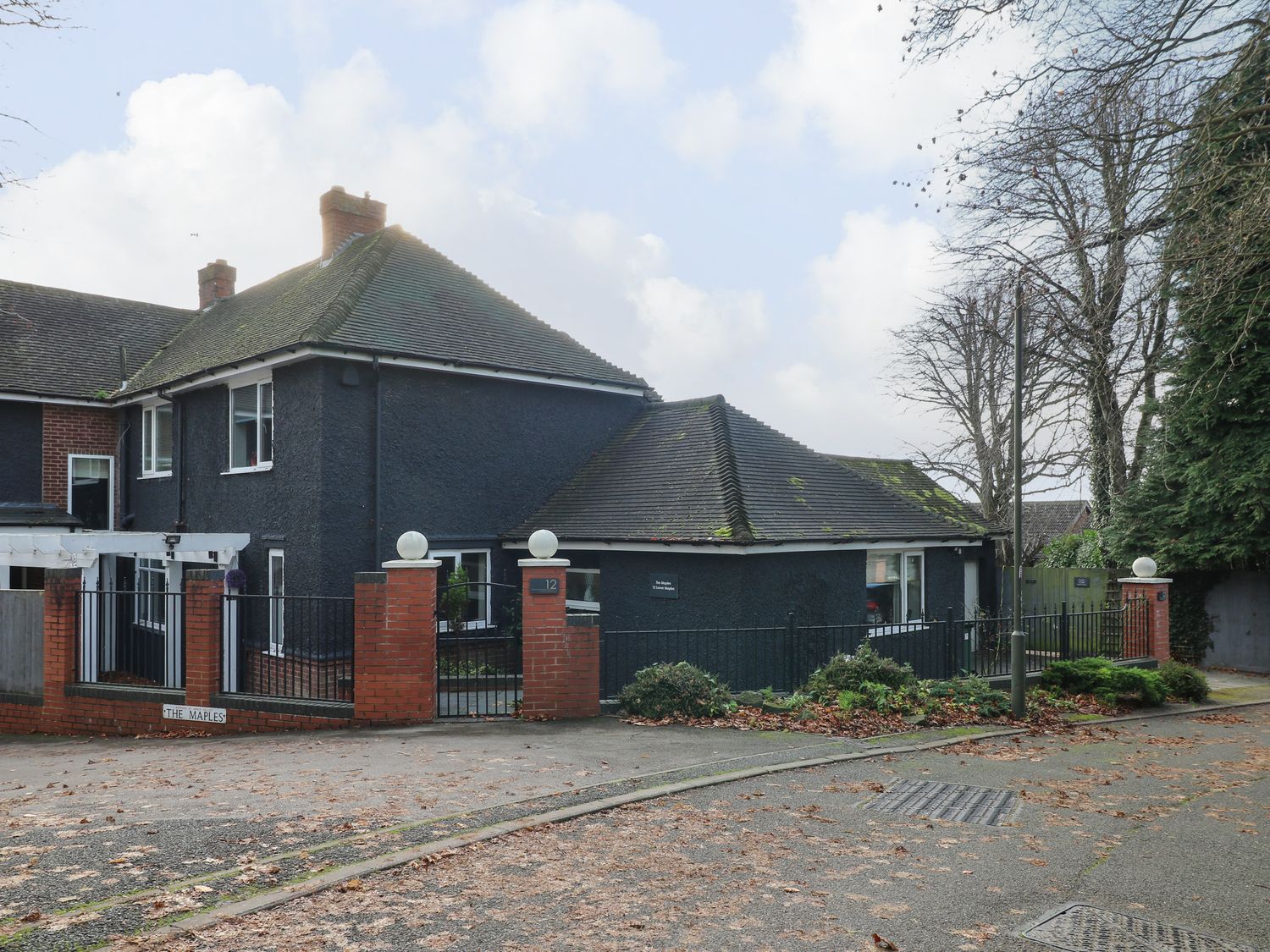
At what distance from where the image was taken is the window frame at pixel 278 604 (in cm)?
1518

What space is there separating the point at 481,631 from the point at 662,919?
38.7 ft

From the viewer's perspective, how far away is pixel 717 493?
50.9 feet

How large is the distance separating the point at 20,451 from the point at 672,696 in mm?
16310

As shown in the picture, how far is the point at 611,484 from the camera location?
1736 centimetres

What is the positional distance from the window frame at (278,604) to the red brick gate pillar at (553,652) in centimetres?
585

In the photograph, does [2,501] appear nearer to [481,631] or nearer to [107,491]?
[107,491]

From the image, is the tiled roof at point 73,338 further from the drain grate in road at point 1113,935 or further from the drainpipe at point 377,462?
the drain grate in road at point 1113,935

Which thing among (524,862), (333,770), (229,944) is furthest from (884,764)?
(229,944)

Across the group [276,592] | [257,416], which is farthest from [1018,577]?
[257,416]

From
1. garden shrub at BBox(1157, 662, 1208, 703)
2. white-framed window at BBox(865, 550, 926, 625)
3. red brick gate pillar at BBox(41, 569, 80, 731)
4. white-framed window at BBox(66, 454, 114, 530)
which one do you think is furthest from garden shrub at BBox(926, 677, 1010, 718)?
white-framed window at BBox(66, 454, 114, 530)

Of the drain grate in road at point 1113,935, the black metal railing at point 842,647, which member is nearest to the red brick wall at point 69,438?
the black metal railing at point 842,647

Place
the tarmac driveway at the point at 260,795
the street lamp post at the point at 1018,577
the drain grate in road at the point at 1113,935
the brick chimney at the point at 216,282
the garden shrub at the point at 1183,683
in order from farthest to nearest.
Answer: the brick chimney at the point at 216,282
the garden shrub at the point at 1183,683
the street lamp post at the point at 1018,577
the tarmac driveway at the point at 260,795
the drain grate in road at the point at 1113,935

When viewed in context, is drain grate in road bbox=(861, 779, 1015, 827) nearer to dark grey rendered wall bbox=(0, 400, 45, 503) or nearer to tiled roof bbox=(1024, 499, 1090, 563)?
dark grey rendered wall bbox=(0, 400, 45, 503)

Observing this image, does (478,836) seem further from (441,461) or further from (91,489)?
(91,489)
